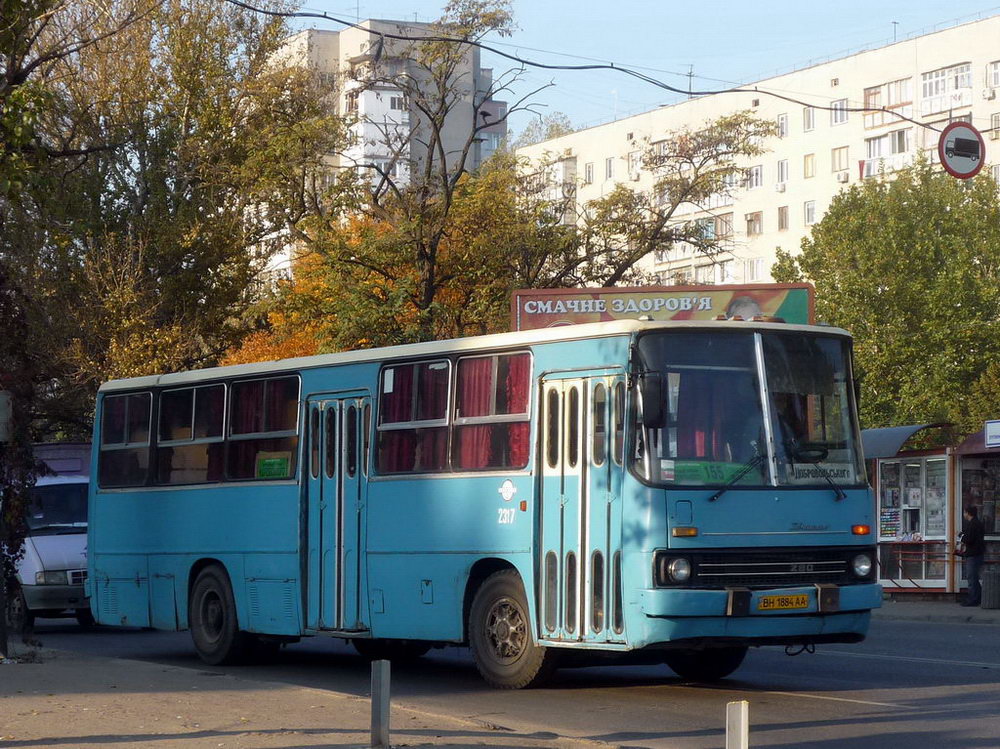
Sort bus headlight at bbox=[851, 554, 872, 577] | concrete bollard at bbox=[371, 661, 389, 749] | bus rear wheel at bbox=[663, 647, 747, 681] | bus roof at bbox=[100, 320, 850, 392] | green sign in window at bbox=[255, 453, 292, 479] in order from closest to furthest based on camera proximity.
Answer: concrete bollard at bbox=[371, 661, 389, 749] < bus roof at bbox=[100, 320, 850, 392] < bus headlight at bbox=[851, 554, 872, 577] < bus rear wheel at bbox=[663, 647, 747, 681] < green sign in window at bbox=[255, 453, 292, 479]

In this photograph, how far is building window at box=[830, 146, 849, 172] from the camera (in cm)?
8125

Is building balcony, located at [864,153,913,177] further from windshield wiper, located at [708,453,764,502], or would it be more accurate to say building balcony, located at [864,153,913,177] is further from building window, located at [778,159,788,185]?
windshield wiper, located at [708,453,764,502]

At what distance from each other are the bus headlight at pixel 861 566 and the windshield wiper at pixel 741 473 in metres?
1.15

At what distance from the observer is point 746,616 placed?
1247 cm

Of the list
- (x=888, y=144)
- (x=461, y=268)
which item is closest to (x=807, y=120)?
(x=888, y=144)

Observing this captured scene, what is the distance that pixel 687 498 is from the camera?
496 inches

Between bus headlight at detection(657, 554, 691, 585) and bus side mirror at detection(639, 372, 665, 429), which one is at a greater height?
bus side mirror at detection(639, 372, 665, 429)

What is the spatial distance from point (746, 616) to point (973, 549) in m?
17.1

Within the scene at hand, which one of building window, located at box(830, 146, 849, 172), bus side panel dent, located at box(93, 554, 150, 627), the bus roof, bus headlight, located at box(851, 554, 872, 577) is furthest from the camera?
building window, located at box(830, 146, 849, 172)

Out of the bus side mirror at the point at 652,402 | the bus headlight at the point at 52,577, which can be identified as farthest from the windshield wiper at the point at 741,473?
the bus headlight at the point at 52,577

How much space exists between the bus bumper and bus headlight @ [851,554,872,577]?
0.18 metres

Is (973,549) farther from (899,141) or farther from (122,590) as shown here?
(899,141)

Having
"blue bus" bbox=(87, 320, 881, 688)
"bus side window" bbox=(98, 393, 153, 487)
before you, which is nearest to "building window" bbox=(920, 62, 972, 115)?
"bus side window" bbox=(98, 393, 153, 487)

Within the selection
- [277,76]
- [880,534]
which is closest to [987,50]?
[277,76]
